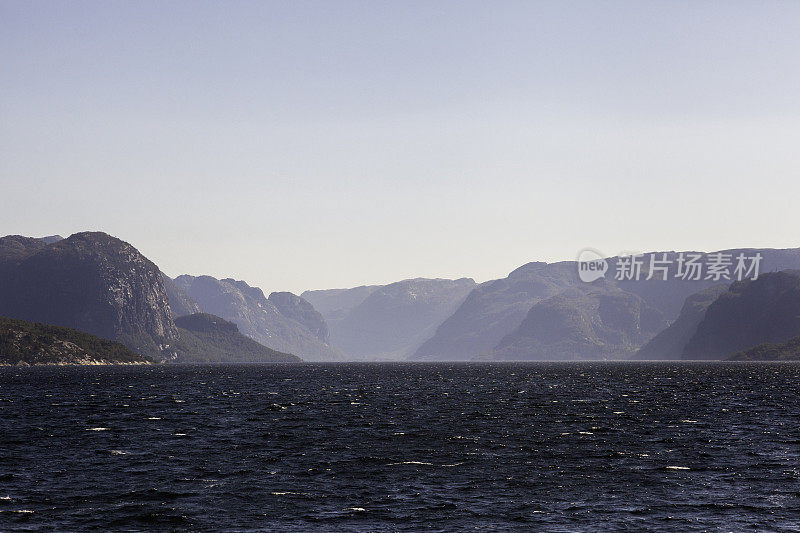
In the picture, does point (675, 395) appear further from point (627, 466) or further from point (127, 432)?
point (127, 432)

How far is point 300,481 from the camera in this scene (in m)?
49.6

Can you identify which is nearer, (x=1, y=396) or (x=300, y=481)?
(x=300, y=481)

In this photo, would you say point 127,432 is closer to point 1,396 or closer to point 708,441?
point 708,441

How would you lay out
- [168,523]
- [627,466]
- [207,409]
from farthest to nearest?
[207,409] → [627,466] → [168,523]

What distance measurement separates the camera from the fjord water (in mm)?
39406

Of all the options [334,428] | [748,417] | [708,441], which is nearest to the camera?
[708,441]

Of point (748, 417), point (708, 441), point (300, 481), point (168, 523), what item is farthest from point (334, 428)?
point (748, 417)

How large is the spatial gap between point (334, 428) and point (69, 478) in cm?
3223

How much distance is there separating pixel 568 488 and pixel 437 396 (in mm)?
86514

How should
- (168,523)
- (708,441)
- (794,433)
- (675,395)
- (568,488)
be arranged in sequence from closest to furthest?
(168,523), (568,488), (708,441), (794,433), (675,395)

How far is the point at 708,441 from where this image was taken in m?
67.6

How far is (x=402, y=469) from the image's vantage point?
5406cm

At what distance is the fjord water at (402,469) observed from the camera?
129 feet

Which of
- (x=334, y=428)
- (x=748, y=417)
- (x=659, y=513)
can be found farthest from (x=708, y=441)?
(x=334, y=428)
